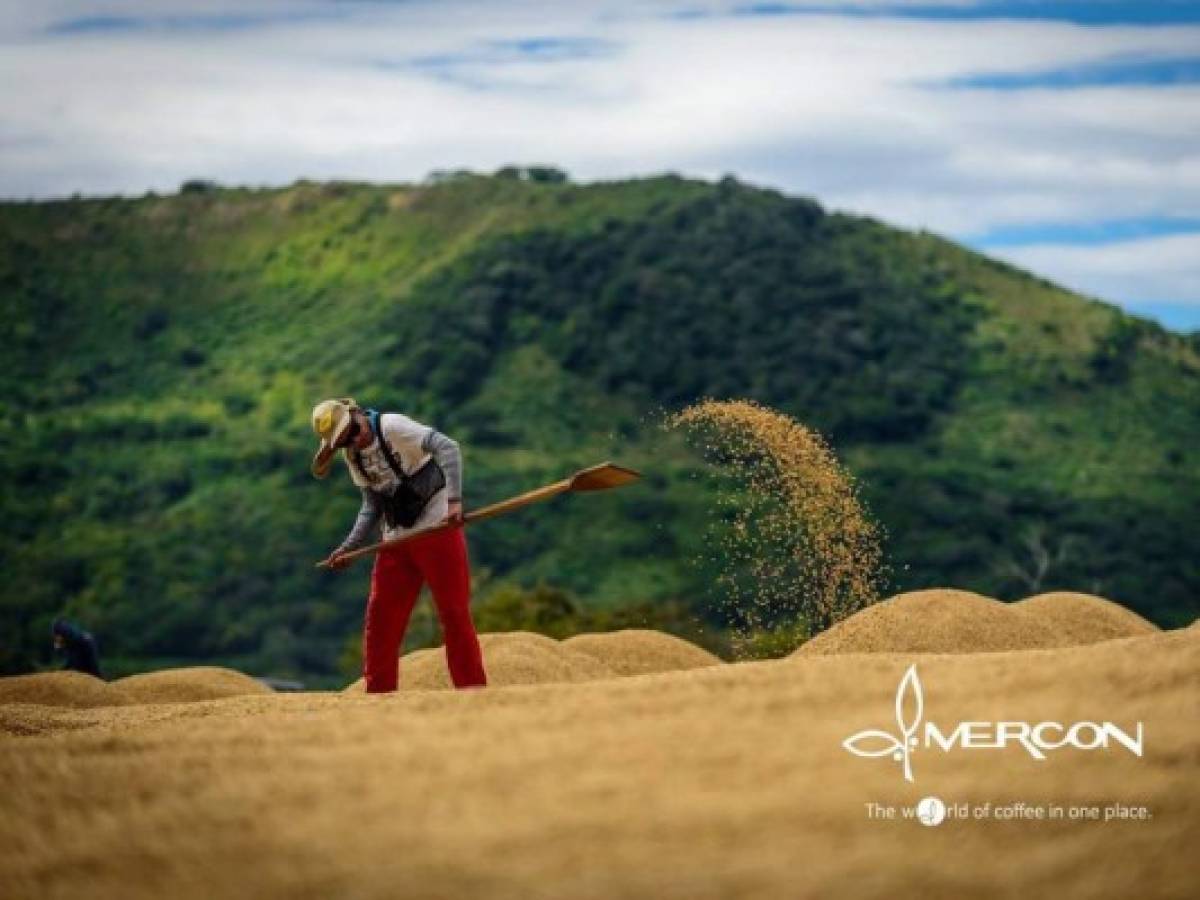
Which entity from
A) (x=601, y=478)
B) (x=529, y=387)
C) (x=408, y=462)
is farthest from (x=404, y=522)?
(x=529, y=387)

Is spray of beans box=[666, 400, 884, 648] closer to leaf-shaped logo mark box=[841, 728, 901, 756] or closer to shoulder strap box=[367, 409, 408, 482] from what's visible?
shoulder strap box=[367, 409, 408, 482]

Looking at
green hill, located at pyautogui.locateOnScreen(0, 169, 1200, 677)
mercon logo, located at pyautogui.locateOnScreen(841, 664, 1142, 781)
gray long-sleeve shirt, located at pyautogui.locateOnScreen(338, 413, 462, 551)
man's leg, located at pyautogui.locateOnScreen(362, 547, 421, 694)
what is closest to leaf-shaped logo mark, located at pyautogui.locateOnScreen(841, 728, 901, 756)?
mercon logo, located at pyautogui.locateOnScreen(841, 664, 1142, 781)

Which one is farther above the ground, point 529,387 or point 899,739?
point 899,739

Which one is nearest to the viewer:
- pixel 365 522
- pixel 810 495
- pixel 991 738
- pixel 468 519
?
pixel 991 738

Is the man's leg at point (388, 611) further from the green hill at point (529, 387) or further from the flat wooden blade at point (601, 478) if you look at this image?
the green hill at point (529, 387)

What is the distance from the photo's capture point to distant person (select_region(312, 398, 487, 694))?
407 inches

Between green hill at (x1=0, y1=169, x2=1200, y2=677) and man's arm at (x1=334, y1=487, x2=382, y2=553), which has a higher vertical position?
man's arm at (x1=334, y1=487, x2=382, y2=553)

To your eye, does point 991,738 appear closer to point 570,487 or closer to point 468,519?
point 468,519

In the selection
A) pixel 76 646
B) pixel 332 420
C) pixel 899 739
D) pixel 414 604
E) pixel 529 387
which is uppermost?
pixel 332 420

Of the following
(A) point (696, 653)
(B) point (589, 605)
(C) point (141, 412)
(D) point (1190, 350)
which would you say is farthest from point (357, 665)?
(D) point (1190, 350)

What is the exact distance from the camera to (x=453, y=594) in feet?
33.8

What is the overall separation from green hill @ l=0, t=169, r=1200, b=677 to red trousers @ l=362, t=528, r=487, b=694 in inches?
1180

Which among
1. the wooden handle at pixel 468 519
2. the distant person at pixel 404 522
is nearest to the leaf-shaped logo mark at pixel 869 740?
the wooden handle at pixel 468 519

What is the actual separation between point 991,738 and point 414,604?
3844mm
